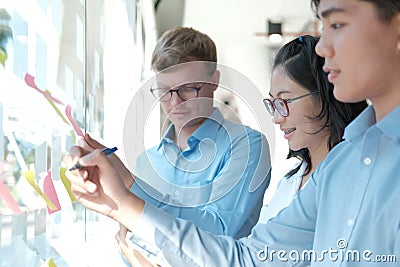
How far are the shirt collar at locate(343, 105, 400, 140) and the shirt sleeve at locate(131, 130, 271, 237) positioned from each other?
1.42ft

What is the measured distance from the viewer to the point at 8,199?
0.88m

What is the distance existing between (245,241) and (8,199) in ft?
1.32

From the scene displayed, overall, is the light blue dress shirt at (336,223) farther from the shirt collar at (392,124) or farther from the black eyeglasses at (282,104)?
the black eyeglasses at (282,104)

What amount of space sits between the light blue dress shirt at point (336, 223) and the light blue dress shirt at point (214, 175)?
223 millimetres

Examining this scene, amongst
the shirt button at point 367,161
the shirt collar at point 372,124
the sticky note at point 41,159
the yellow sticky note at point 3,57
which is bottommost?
the sticky note at point 41,159

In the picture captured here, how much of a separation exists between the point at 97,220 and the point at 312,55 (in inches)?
46.2

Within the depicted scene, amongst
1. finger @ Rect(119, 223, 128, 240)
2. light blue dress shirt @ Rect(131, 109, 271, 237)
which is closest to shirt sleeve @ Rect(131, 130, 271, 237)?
light blue dress shirt @ Rect(131, 109, 271, 237)

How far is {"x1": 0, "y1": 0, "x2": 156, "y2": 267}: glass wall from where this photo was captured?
92cm

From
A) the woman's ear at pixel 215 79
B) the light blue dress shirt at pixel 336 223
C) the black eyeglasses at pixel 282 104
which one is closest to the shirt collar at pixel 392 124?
the light blue dress shirt at pixel 336 223

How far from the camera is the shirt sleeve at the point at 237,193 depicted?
1264mm

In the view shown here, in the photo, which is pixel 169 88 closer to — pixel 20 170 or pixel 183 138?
pixel 183 138

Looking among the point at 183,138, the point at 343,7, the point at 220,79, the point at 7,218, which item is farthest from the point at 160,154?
the point at 343,7

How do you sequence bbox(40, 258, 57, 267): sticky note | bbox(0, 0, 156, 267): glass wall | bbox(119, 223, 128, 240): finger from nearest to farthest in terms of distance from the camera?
bbox(0, 0, 156, 267): glass wall < bbox(119, 223, 128, 240): finger < bbox(40, 258, 57, 267): sticky note

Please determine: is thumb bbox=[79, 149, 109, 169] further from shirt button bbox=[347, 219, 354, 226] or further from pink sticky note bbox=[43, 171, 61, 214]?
shirt button bbox=[347, 219, 354, 226]
